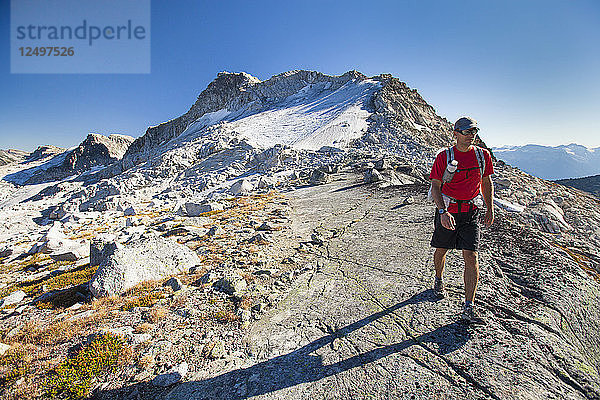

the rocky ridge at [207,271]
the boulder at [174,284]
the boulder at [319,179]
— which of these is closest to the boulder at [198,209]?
the rocky ridge at [207,271]

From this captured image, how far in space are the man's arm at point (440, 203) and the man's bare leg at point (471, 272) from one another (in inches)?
20.8

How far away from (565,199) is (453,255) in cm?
2324

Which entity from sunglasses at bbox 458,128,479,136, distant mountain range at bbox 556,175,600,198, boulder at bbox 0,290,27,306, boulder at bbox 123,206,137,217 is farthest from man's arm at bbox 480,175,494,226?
distant mountain range at bbox 556,175,600,198

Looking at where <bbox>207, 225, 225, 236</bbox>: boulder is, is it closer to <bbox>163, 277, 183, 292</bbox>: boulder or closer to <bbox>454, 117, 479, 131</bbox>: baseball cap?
<bbox>163, 277, 183, 292</bbox>: boulder

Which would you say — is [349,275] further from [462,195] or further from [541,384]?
[541,384]

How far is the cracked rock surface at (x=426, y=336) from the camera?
9.73 ft

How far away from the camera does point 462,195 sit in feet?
12.9

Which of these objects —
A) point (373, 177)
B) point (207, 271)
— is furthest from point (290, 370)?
point (373, 177)

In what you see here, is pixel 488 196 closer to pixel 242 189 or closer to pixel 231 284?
pixel 231 284

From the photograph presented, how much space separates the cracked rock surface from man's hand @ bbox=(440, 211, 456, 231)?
4.67ft

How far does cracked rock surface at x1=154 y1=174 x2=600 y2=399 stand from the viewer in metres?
2.97

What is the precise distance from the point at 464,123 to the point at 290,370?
4162mm

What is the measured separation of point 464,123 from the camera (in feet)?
12.2

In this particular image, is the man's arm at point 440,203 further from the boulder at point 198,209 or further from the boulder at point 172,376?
the boulder at point 198,209
